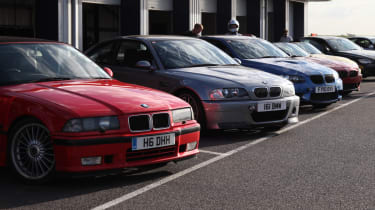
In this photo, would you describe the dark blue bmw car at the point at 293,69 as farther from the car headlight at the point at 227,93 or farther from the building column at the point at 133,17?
the building column at the point at 133,17

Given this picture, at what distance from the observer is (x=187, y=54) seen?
962 cm

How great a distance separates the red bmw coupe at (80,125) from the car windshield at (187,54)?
297 cm

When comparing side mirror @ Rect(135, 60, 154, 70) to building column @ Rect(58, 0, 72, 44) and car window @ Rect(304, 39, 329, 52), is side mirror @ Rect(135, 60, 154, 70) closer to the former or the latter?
building column @ Rect(58, 0, 72, 44)

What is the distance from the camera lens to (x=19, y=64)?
252 inches

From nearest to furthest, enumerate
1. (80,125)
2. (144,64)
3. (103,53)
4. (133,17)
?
1. (80,125)
2. (144,64)
3. (103,53)
4. (133,17)

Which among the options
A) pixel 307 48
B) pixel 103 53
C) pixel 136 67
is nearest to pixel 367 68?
pixel 307 48

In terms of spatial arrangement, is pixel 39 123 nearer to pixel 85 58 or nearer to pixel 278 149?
pixel 85 58

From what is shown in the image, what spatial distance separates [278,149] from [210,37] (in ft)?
16.0

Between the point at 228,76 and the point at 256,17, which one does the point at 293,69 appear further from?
the point at 256,17

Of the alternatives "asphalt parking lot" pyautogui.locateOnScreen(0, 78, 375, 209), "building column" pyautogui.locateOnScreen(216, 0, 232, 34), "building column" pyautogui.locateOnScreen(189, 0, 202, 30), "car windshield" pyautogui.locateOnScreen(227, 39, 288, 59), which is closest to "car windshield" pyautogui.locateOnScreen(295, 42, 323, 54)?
"car windshield" pyautogui.locateOnScreen(227, 39, 288, 59)

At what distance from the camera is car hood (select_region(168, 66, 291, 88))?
8492 millimetres

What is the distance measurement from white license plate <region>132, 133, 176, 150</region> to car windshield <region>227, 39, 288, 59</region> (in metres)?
6.12

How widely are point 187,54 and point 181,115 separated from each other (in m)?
3.60

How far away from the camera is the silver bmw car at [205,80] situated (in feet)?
27.3
